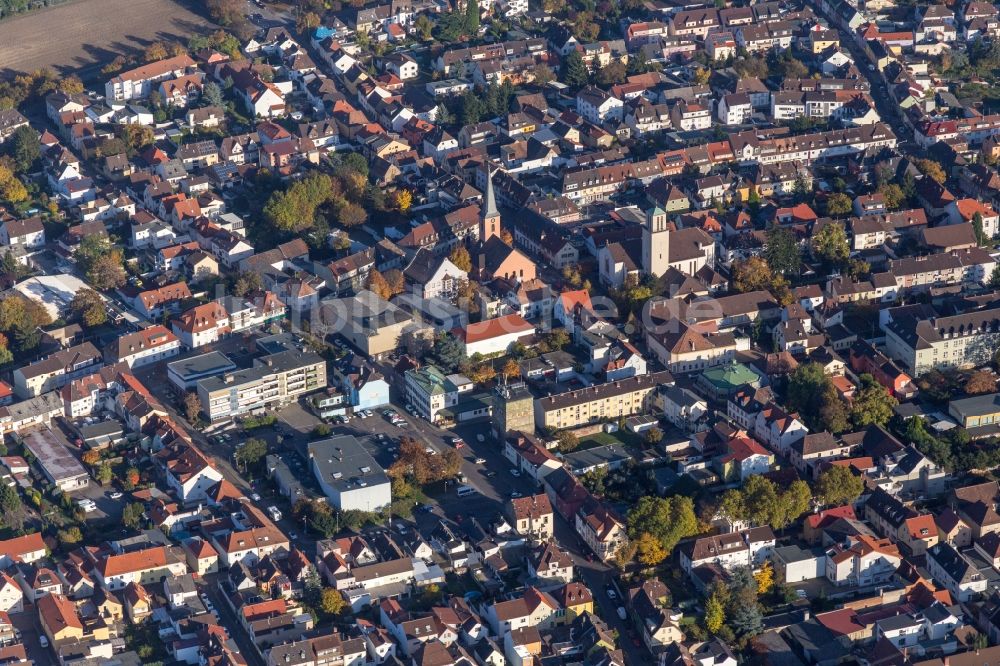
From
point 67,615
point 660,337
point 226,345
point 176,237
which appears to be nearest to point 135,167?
point 176,237

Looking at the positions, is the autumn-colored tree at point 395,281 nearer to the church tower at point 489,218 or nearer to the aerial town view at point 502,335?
the aerial town view at point 502,335

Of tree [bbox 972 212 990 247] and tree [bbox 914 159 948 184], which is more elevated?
tree [bbox 914 159 948 184]

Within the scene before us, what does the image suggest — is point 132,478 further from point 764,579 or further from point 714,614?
point 764,579

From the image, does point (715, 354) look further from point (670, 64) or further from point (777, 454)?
point (670, 64)

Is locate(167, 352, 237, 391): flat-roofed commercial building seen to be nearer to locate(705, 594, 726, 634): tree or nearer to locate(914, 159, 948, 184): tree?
locate(705, 594, 726, 634): tree

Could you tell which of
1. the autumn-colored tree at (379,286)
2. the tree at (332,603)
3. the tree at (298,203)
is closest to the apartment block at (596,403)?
the autumn-colored tree at (379,286)

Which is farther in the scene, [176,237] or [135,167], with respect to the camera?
[135,167]

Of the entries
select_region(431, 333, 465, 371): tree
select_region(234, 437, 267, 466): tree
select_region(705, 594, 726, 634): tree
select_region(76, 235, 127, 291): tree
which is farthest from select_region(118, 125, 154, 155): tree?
select_region(705, 594, 726, 634): tree

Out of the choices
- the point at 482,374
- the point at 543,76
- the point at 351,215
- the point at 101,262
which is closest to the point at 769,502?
the point at 482,374
